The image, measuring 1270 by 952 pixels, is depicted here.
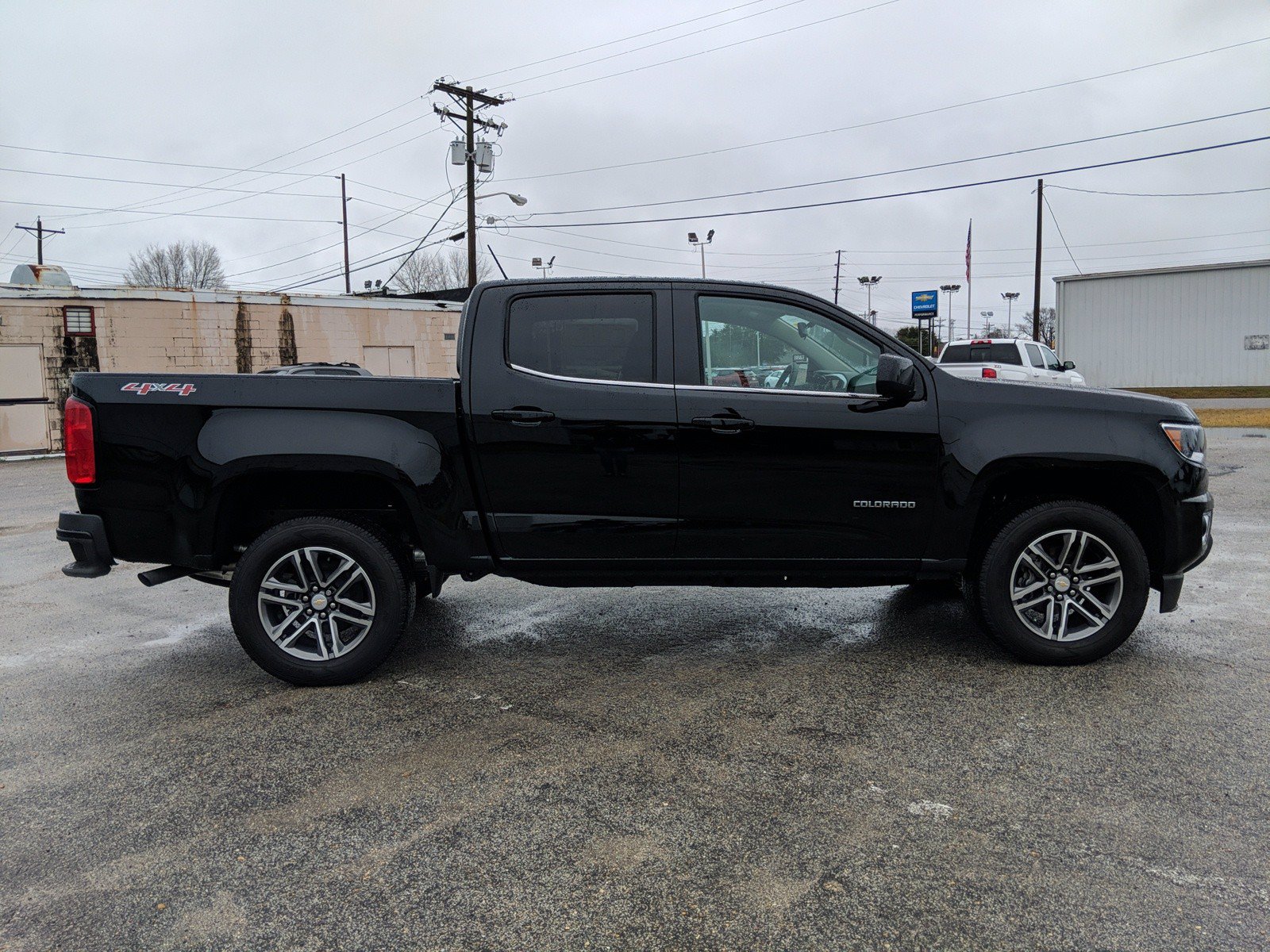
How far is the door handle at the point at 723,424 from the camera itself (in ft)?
14.2

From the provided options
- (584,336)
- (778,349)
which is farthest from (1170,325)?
(584,336)

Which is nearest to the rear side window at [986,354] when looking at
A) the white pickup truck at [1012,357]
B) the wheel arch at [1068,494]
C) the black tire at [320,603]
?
the white pickup truck at [1012,357]

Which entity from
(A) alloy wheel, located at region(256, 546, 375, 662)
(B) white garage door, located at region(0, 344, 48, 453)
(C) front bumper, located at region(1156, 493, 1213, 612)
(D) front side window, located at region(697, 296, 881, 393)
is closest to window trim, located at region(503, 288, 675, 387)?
(D) front side window, located at region(697, 296, 881, 393)

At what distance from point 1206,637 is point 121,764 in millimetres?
5289

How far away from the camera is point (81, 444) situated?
426cm

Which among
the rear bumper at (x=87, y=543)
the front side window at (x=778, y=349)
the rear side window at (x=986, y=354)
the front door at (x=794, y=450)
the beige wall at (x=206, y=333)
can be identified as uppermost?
the beige wall at (x=206, y=333)

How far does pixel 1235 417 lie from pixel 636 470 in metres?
21.6

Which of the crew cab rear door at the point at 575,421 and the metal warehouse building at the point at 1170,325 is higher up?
the metal warehouse building at the point at 1170,325

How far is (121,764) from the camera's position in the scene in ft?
11.7

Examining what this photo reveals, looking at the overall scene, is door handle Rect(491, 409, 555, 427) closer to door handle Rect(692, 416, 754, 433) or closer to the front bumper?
door handle Rect(692, 416, 754, 433)

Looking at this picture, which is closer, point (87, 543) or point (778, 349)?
point (87, 543)

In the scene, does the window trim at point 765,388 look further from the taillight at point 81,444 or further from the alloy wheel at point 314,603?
the taillight at point 81,444

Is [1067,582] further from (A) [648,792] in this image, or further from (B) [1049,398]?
(A) [648,792]

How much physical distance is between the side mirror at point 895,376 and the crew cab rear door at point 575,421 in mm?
989
